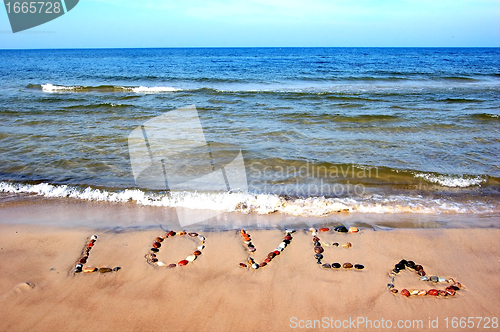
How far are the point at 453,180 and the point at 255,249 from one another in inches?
162

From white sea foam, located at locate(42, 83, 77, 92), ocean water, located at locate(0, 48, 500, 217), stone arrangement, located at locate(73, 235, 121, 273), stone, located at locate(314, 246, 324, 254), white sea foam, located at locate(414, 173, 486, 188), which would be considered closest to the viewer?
stone arrangement, located at locate(73, 235, 121, 273)

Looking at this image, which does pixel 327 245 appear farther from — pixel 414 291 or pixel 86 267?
pixel 86 267

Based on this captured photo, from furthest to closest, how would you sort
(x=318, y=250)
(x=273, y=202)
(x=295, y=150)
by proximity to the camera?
1. (x=295, y=150)
2. (x=273, y=202)
3. (x=318, y=250)

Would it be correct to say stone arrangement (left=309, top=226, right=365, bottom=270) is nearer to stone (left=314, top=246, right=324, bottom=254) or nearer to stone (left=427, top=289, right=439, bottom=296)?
stone (left=314, top=246, right=324, bottom=254)

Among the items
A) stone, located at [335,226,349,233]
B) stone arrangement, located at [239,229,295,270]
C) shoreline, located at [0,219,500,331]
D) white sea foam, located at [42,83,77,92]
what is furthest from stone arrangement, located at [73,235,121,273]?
white sea foam, located at [42,83,77,92]

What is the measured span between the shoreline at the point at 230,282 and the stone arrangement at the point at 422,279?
0.16ft

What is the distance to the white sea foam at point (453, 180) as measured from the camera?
5.45 meters

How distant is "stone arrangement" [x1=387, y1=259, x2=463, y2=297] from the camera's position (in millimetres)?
2941

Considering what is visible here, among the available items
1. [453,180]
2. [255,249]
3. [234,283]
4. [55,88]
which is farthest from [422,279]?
[55,88]

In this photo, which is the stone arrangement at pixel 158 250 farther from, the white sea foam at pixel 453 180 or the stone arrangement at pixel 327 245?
the white sea foam at pixel 453 180

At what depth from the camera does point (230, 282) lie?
10.3ft

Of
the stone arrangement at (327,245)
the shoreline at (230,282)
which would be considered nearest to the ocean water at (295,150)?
the stone arrangement at (327,245)

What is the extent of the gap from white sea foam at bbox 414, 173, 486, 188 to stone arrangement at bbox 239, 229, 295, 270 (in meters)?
3.22

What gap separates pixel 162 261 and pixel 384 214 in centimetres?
317
